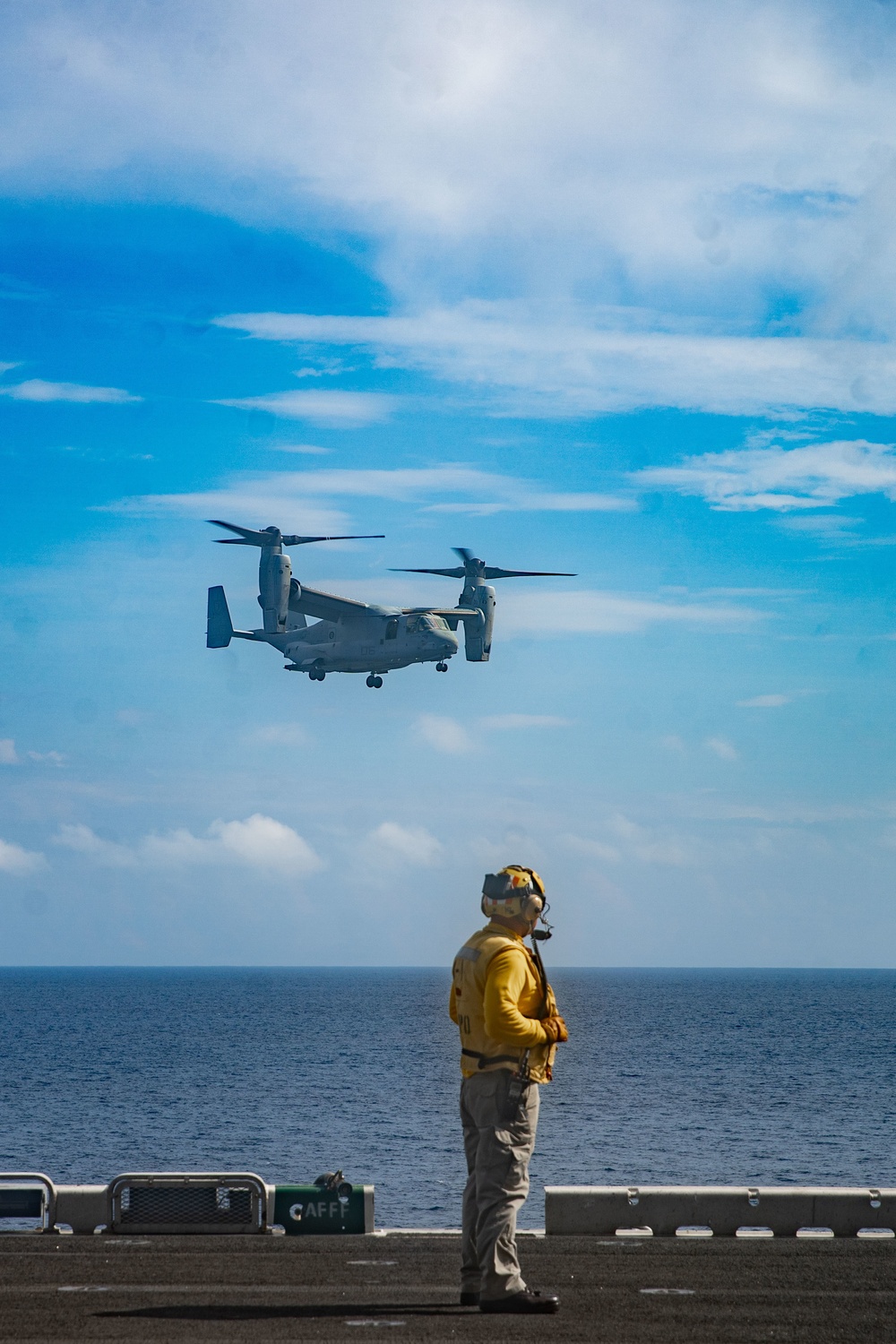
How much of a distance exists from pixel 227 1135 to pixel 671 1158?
71.4 ft

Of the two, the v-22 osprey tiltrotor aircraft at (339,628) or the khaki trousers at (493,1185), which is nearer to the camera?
the khaki trousers at (493,1185)

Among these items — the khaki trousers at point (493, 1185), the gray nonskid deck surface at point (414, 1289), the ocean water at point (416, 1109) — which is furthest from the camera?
the ocean water at point (416, 1109)

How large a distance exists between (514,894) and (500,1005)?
732 millimetres

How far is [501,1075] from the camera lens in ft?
28.3

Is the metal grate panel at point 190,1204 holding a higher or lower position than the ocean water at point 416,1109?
higher

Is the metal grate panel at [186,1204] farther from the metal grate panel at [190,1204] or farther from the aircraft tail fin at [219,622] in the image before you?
the aircraft tail fin at [219,622]

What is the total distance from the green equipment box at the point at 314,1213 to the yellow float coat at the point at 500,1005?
3405mm

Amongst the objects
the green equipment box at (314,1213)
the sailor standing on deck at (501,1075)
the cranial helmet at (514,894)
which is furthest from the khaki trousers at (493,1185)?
the green equipment box at (314,1213)

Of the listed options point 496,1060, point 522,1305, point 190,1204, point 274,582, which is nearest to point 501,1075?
point 496,1060

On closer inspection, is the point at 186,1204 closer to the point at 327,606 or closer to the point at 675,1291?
the point at 675,1291

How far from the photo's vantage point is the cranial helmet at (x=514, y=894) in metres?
8.89

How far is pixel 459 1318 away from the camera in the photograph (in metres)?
8.22

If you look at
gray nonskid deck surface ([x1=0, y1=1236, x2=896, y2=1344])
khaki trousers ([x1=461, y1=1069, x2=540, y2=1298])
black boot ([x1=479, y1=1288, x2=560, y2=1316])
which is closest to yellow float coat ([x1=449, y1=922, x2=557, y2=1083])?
khaki trousers ([x1=461, y1=1069, x2=540, y2=1298])

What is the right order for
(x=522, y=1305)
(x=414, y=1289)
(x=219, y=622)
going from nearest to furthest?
(x=522, y=1305)
(x=414, y=1289)
(x=219, y=622)
